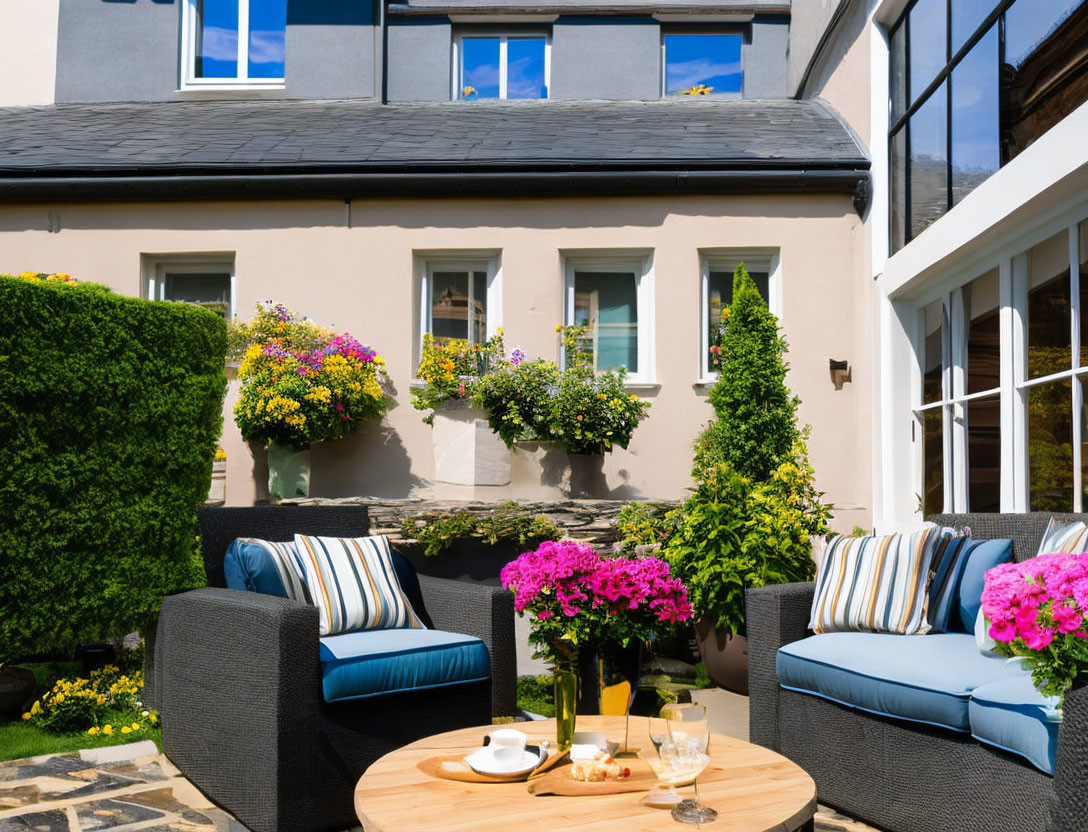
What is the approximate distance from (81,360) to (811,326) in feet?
16.4

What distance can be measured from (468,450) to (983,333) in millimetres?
3406

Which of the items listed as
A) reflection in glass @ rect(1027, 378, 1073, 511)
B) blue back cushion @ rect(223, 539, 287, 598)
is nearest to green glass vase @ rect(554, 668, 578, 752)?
blue back cushion @ rect(223, 539, 287, 598)

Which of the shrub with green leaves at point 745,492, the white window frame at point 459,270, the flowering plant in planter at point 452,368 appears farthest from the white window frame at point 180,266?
the shrub with green leaves at point 745,492

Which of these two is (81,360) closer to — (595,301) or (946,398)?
(595,301)

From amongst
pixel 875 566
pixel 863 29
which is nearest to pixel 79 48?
pixel 863 29

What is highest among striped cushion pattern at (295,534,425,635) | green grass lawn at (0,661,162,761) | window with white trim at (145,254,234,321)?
window with white trim at (145,254,234,321)

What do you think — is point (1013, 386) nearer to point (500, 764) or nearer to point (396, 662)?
point (396, 662)

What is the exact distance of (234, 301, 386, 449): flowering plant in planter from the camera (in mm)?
6562

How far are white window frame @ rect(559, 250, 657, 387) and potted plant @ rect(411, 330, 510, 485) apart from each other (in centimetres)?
74

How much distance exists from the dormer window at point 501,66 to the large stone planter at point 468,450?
443cm

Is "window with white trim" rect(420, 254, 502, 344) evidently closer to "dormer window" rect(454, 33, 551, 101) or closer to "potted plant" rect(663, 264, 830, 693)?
"potted plant" rect(663, 264, 830, 693)

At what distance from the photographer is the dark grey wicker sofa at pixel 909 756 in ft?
6.31

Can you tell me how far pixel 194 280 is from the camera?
764 cm

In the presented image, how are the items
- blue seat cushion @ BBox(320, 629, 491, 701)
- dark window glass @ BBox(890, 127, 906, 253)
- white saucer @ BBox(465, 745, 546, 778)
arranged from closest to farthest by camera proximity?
white saucer @ BBox(465, 745, 546, 778)
blue seat cushion @ BBox(320, 629, 491, 701)
dark window glass @ BBox(890, 127, 906, 253)
